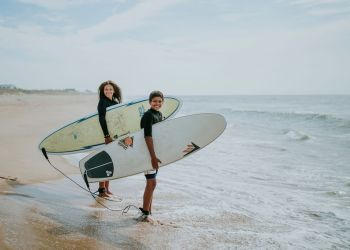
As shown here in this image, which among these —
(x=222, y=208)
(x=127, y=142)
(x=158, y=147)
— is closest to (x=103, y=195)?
(x=127, y=142)

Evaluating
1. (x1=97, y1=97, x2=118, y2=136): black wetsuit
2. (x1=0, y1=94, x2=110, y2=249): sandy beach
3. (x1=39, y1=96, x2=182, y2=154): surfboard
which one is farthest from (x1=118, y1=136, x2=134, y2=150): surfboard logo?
(x1=39, y1=96, x2=182, y2=154): surfboard

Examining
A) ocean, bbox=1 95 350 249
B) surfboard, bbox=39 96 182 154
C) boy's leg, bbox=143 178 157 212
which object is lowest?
ocean, bbox=1 95 350 249

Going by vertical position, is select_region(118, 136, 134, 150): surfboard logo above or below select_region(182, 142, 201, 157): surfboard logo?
above

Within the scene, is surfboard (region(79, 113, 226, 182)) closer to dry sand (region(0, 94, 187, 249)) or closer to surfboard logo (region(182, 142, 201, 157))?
surfboard logo (region(182, 142, 201, 157))

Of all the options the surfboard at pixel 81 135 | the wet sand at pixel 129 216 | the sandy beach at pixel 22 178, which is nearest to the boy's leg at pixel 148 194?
the wet sand at pixel 129 216

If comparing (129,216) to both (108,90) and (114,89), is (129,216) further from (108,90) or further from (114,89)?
(114,89)

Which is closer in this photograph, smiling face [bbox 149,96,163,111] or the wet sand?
the wet sand

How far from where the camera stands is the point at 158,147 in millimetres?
4605

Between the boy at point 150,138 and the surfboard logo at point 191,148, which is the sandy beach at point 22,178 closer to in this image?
the boy at point 150,138

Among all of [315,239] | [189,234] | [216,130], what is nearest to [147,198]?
[189,234]

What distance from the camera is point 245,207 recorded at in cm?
482

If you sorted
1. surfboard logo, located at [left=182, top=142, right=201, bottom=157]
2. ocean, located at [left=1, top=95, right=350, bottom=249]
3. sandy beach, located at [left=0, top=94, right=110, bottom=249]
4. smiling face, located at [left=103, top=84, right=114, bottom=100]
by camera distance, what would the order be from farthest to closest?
1. smiling face, located at [left=103, top=84, right=114, bottom=100]
2. surfboard logo, located at [left=182, top=142, right=201, bottom=157]
3. ocean, located at [left=1, top=95, right=350, bottom=249]
4. sandy beach, located at [left=0, top=94, right=110, bottom=249]

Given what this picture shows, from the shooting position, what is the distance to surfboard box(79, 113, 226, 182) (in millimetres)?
4594

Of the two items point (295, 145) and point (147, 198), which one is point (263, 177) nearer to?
point (147, 198)
